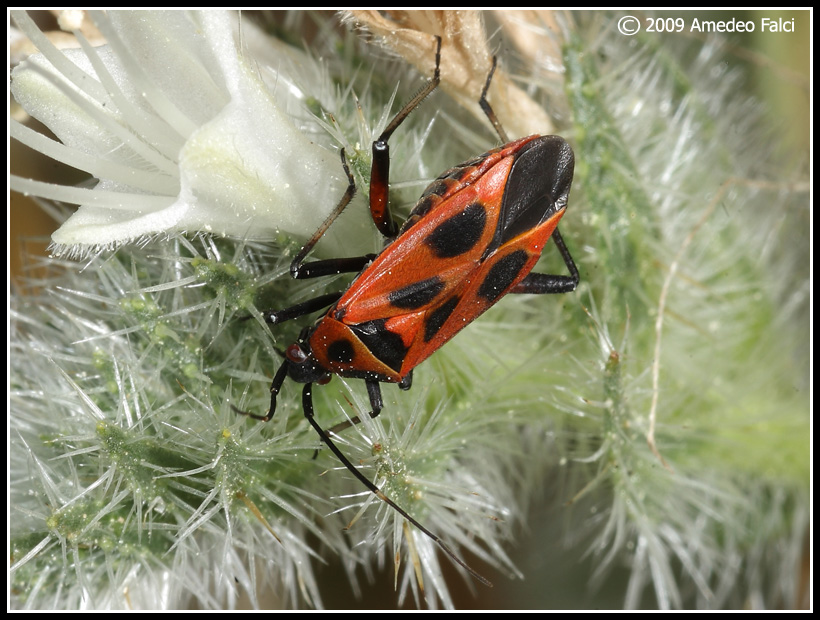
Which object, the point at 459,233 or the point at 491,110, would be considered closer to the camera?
the point at 459,233

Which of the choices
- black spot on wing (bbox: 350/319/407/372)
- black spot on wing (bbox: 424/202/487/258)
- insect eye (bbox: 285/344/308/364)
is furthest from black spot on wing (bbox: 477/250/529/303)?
insect eye (bbox: 285/344/308/364)

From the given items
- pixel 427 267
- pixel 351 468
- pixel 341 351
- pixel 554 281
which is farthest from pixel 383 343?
pixel 554 281

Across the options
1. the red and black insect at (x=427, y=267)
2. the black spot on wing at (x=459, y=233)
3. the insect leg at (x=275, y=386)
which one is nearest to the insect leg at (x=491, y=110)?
the red and black insect at (x=427, y=267)

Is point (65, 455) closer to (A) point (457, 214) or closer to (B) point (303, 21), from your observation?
(A) point (457, 214)

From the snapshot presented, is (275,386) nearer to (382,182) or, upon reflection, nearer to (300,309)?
(300,309)

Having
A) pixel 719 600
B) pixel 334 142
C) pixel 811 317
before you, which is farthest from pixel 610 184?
pixel 719 600

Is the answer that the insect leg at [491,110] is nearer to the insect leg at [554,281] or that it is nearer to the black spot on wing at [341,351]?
the insect leg at [554,281]

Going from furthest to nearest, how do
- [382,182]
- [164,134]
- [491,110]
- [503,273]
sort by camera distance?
1. [491,110]
2. [503,273]
3. [382,182]
4. [164,134]
